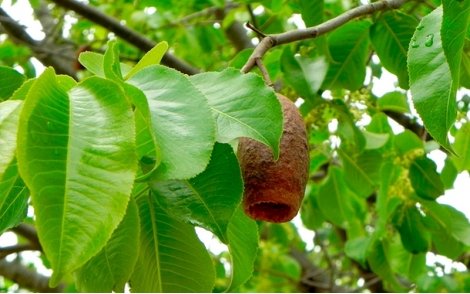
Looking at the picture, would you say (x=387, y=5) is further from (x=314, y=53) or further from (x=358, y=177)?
(x=358, y=177)

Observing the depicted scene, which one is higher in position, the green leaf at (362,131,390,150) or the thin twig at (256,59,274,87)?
the thin twig at (256,59,274,87)

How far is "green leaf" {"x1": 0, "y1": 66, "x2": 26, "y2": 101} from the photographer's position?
1.34 meters

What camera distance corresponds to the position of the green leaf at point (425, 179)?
216 centimetres

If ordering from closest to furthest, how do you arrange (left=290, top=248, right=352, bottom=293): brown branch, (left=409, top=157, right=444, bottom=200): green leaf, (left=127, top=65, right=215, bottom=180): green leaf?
1. (left=127, top=65, right=215, bottom=180): green leaf
2. (left=409, top=157, right=444, bottom=200): green leaf
3. (left=290, top=248, right=352, bottom=293): brown branch

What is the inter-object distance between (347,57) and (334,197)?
788 millimetres

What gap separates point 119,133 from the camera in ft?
3.03

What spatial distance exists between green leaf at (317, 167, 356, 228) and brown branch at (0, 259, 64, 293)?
3.64 ft

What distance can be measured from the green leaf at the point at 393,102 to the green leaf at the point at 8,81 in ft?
4.30

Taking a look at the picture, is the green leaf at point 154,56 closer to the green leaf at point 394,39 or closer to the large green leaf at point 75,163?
the large green leaf at point 75,163

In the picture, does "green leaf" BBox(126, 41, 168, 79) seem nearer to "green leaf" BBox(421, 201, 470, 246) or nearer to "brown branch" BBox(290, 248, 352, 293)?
"green leaf" BBox(421, 201, 470, 246)

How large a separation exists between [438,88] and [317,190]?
1.72m

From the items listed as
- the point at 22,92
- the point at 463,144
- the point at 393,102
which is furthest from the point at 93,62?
the point at 393,102

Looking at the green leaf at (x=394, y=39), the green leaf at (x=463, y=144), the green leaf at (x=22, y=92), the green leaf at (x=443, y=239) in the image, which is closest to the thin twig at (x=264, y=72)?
the green leaf at (x=22, y=92)

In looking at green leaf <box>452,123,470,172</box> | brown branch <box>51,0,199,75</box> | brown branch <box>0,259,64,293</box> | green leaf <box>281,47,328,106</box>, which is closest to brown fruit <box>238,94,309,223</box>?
green leaf <box>281,47,328,106</box>
